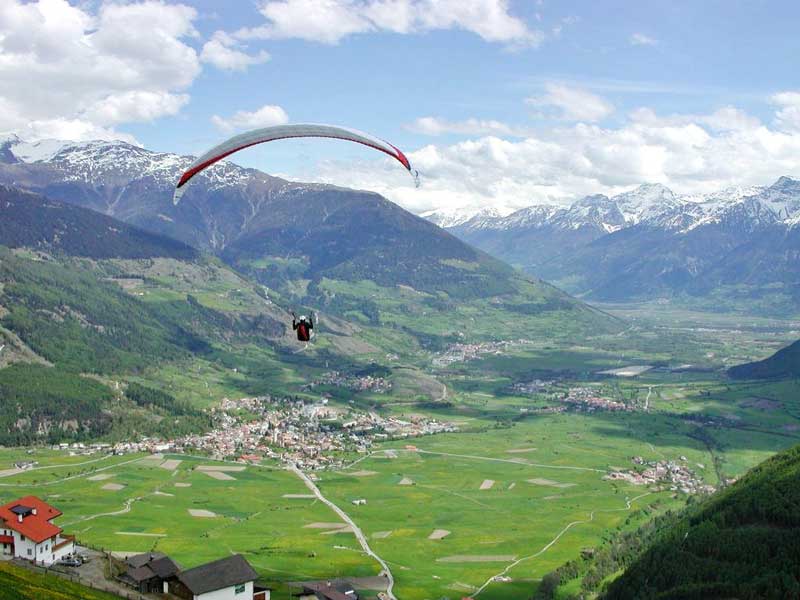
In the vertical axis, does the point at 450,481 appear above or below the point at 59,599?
below

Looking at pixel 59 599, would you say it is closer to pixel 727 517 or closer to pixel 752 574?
pixel 752 574

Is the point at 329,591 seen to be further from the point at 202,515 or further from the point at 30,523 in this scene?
the point at 202,515

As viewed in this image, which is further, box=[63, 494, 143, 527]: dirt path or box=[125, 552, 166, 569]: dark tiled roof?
box=[63, 494, 143, 527]: dirt path

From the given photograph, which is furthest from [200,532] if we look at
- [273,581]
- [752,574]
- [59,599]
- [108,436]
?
[108,436]

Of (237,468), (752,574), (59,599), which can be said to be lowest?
(237,468)

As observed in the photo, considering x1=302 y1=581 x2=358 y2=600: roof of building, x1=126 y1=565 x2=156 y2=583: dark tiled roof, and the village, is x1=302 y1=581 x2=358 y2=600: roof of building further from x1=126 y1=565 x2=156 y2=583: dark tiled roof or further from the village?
the village

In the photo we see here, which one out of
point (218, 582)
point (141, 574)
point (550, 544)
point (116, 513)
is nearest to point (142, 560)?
point (141, 574)

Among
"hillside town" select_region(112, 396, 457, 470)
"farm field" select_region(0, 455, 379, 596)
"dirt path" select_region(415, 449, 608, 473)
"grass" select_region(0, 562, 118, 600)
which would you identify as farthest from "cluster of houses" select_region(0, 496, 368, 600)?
"dirt path" select_region(415, 449, 608, 473)

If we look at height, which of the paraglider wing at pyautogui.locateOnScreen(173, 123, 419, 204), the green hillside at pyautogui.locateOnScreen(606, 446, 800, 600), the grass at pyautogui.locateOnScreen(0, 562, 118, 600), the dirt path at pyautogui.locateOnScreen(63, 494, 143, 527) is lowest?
the dirt path at pyautogui.locateOnScreen(63, 494, 143, 527)
